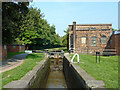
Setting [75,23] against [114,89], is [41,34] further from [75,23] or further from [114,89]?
[114,89]

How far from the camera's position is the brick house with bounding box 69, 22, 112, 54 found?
26.4m

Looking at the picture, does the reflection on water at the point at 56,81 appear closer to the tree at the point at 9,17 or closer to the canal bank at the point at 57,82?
the canal bank at the point at 57,82

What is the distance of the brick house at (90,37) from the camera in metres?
26.4

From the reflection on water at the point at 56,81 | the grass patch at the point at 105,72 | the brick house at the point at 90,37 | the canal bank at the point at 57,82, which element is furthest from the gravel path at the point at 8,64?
the brick house at the point at 90,37

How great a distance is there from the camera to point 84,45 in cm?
2691

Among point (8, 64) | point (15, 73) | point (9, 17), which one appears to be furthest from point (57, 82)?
point (9, 17)

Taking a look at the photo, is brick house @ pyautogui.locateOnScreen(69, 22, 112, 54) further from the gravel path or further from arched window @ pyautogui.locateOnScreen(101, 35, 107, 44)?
the gravel path

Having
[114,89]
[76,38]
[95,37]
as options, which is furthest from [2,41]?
[95,37]

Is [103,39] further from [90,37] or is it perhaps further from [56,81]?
[56,81]

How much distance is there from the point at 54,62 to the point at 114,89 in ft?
66.4

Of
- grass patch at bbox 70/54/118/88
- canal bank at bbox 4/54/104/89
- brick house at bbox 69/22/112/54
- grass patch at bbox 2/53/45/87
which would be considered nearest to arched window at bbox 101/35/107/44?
brick house at bbox 69/22/112/54

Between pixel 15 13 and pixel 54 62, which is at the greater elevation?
pixel 15 13

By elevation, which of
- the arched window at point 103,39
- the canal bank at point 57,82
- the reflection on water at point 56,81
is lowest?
the reflection on water at point 56,81

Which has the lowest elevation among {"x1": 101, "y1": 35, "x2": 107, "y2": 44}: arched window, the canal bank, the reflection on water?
the reflection on water
